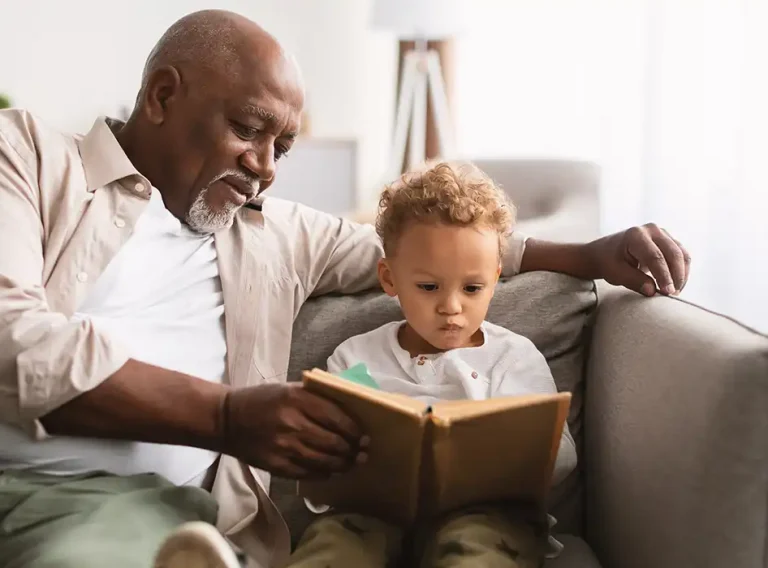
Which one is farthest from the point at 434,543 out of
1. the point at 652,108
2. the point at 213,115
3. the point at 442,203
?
the point at 652,108

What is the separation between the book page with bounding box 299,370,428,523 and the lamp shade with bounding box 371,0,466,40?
216 centimetres

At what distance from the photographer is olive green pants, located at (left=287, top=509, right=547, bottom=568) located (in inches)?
41.3

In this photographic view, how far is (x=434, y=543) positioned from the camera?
1120 mm

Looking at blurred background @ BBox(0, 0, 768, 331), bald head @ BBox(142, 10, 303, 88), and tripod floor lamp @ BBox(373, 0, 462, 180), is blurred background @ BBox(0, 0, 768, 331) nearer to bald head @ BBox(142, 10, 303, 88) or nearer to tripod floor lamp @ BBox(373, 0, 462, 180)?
tripod floor lamp @ BBox(373, 0, 462, 180)

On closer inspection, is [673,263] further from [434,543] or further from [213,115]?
[213,115]

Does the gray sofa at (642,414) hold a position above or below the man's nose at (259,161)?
below

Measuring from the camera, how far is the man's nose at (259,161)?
1364 mm

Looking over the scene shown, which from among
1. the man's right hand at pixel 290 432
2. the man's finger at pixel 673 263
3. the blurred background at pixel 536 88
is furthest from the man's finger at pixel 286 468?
the blurred background at pixel 536 88

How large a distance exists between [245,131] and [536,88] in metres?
2.04

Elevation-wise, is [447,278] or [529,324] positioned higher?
[447,278]

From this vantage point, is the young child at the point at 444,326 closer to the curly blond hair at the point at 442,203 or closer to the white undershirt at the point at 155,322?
the curly blond hair at the point at 442,203

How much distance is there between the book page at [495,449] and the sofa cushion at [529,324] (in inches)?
11.9

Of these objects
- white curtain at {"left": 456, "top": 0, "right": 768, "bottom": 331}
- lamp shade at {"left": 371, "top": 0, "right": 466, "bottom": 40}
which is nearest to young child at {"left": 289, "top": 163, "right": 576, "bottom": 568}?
white curtain at {"left": 456, "top": 0, "right": 768, "bottom": 331}

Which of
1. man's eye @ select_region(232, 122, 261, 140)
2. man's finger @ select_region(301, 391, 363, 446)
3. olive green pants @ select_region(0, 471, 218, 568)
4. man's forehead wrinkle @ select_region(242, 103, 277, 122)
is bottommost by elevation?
olive green pants @ select_region(0, 471, 218, 568)
